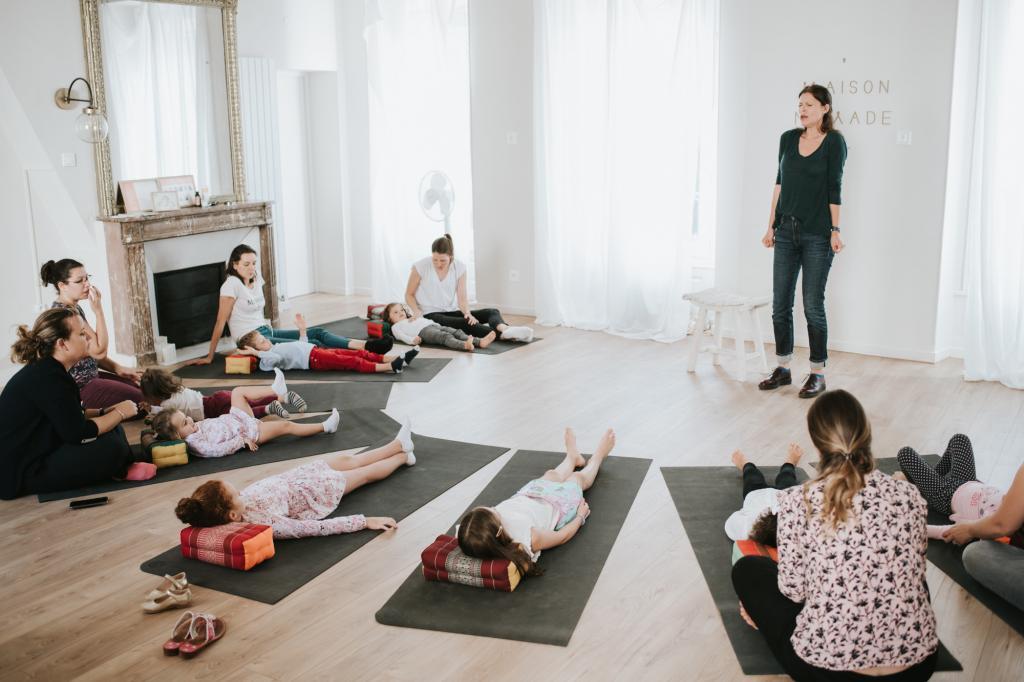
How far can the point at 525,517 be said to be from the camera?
328 centimetres

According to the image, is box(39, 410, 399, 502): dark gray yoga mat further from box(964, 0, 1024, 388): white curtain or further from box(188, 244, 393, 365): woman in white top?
box(964, 0, 1024, 388): white curtain

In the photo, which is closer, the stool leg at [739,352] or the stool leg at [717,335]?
the stool leg at [739,352]

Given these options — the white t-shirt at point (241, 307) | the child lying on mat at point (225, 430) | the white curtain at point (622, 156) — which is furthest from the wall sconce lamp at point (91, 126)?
the white curtain at point (622, 156)

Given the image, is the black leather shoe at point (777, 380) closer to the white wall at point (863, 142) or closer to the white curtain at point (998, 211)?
the white wall at point (863, 142)

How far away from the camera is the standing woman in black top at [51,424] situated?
3.82 metres

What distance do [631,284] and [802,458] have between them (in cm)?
271

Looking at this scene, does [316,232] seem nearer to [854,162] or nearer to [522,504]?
[854,162]

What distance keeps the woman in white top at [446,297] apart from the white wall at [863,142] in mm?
1781

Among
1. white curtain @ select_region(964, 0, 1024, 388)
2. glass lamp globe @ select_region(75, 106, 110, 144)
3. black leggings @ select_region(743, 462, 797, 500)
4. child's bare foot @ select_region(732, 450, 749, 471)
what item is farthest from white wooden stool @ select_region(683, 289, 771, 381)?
glass lamp globe @ select_region(75, 106, 110, 144)

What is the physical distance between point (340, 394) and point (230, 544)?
7.16 ft

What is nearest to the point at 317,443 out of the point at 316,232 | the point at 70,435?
the point at 70,435

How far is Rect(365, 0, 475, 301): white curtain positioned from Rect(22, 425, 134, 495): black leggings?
162 inches

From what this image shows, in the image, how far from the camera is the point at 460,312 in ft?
22.0

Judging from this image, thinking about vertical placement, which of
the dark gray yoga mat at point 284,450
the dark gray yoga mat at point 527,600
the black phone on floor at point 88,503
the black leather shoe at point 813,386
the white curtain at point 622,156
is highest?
the white curtain at point 622,156
